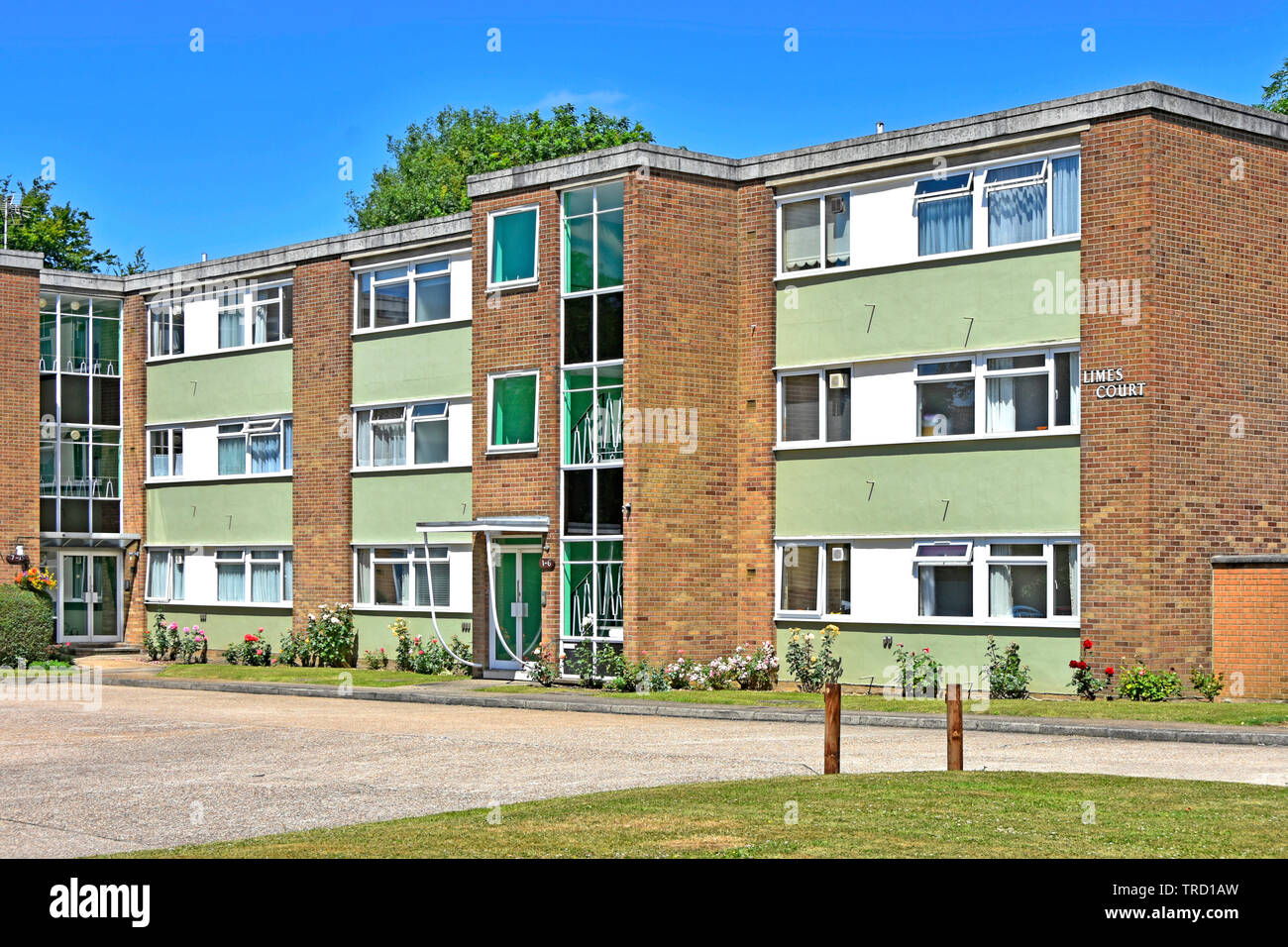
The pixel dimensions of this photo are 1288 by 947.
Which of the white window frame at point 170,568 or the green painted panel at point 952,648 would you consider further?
the white window frame at point 170,568

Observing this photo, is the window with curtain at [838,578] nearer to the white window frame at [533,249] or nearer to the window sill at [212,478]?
the white window frame at [533,249]

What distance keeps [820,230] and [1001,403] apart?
450 centimetres

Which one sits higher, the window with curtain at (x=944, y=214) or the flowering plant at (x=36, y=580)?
the window with curtain at (x=944, y=214)

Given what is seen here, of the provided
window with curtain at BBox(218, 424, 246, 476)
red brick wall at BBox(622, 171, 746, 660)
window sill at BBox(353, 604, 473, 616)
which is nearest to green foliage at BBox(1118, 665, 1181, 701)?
red brick wall at BBox(622, 171, 746, 660)

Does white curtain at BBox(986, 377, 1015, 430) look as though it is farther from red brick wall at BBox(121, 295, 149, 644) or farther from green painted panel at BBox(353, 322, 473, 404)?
red brick wall at BBox(121, 295, 149, 644)

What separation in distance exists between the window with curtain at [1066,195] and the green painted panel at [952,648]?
601 centimetres

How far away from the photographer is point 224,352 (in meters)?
37.2

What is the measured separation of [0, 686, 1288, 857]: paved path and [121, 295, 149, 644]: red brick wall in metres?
16.7

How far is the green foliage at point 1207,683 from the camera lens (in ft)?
75.0

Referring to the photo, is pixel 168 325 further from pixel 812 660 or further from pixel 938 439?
pixel 938 439

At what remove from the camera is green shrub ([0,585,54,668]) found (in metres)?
34.2

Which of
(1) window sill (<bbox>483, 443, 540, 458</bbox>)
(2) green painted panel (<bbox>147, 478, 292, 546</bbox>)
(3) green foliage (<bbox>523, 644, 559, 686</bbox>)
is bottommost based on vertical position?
(3) green foliage (<bbox>523, 644, 559, 686</bbox>)

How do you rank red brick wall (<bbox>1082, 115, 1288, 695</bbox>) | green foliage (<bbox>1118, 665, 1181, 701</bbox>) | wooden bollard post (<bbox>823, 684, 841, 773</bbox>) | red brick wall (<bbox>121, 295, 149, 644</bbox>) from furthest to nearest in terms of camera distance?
red brick wall (<bbox>121, 295, 149, 644</bbox>) < red brick wall (<bbox>1082, 115, 1288, 695</bbox>) < green foliage (<bbox>1118, 665, 1181, 701</bbox>) < wooden bollard post (<bbox>823, 684, 841, 773</bbox>)

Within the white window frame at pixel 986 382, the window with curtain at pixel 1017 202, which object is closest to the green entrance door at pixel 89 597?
the white window frame at pixel 986 382
